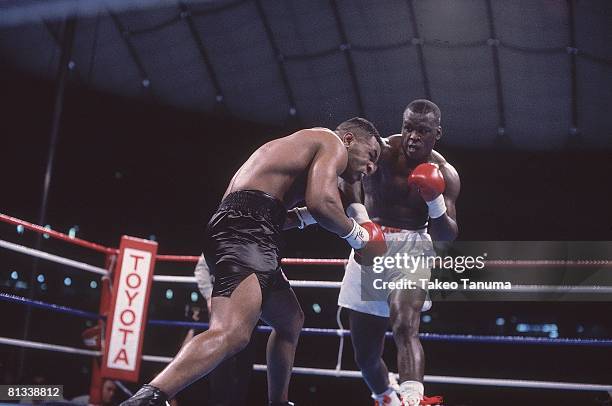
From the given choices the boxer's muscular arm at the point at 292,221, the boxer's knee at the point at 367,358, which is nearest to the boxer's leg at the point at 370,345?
the boxer's knee at the point at 367,358

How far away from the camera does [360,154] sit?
8.03 feet

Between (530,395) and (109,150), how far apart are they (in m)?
7.82

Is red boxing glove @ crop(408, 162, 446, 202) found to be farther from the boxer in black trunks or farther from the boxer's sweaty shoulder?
the boxer's sweaty shoulder

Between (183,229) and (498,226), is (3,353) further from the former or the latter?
(498,226)

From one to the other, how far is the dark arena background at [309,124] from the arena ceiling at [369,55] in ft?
Result: 0.07

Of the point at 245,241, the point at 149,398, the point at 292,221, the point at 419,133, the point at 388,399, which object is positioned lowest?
the point at 149,398

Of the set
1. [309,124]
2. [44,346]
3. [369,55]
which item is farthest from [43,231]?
[309,124]

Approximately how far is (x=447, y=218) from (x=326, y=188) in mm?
933

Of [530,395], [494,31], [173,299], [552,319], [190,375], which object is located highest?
[494,31]

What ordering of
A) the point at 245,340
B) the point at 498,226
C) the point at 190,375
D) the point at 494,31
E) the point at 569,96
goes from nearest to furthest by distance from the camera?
the point at 190,375, the point at 245,340, the point at 494,31, the point at 569,96, the point at 498,226

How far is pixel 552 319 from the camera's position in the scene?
10.4 meters

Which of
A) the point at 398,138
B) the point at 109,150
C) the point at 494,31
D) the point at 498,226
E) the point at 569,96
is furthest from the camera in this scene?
the point at 109,150

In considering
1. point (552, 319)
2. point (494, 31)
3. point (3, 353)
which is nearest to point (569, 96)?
point (494, 31)

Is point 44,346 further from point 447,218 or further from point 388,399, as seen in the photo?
point 447,218
